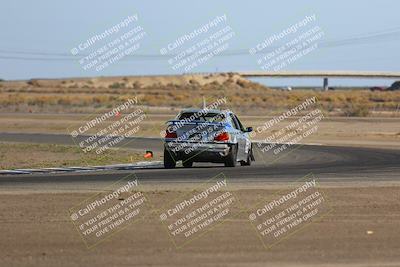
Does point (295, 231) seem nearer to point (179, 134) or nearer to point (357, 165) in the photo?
point (179, 134)

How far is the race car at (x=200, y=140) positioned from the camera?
22.2 meters

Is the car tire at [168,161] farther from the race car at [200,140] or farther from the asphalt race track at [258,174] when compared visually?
the asphalt race track at [258,174]

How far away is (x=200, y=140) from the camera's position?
22281 mm

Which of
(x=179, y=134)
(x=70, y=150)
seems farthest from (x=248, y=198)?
(x=70, y=150)

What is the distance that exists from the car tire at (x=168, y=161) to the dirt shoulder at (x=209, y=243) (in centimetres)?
856

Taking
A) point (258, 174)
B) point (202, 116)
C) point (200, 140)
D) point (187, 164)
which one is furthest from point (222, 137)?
point (258, 174)

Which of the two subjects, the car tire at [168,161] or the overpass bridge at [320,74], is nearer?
the car tire at [168,161]

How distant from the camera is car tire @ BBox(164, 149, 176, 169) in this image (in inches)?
891

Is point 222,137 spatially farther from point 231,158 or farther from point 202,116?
point 202,116

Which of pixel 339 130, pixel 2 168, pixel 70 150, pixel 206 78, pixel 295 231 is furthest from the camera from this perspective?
pixel 206 78

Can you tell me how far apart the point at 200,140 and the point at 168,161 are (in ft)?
3.54

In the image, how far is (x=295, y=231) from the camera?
39.1ft

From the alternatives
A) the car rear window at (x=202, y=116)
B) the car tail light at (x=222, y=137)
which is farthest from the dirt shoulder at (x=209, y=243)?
the car rear window at (x=202, y=116)

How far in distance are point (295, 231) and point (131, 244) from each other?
2.24 meters
